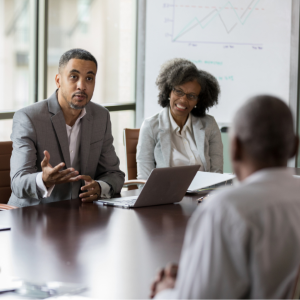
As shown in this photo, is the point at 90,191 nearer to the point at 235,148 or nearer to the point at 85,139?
the point at 85,139

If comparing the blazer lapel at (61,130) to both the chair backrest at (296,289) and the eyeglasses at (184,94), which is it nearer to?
the eyeglasses at (184,94)

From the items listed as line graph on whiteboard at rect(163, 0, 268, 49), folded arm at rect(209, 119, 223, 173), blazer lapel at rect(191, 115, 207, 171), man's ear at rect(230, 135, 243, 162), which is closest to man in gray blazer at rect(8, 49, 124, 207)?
blazer lapel at rect(191, 115, 207, 171)

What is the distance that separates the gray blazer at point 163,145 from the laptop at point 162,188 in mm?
968

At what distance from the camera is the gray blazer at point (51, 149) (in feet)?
A: 6.91

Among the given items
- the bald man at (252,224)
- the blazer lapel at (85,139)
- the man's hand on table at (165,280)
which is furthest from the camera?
the blazer lapel at (85,139)

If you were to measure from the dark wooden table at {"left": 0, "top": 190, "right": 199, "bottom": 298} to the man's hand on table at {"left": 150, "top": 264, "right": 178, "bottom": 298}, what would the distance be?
0.13 meters

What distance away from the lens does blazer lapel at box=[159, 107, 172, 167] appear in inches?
119

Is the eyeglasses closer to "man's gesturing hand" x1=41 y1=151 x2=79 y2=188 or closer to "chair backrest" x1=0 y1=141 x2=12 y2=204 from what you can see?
"chair backrest" x1=0 y1=141 x2=12 y2=204

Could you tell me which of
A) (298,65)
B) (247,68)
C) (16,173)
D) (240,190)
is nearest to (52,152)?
(16,173)

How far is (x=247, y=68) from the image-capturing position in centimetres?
443

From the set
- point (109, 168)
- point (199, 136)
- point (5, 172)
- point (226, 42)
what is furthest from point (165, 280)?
point (226, 42)

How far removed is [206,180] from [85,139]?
699mm

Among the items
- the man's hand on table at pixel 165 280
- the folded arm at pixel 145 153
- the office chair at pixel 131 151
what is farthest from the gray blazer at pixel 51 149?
the man's hand on table at pixel 165 280

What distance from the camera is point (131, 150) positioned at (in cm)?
328
